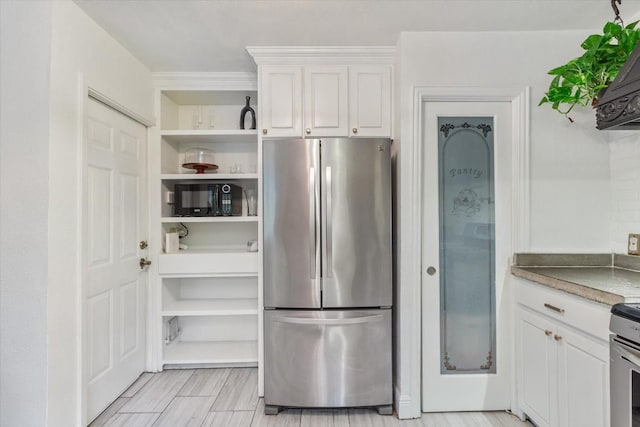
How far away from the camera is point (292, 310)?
7.18 ft

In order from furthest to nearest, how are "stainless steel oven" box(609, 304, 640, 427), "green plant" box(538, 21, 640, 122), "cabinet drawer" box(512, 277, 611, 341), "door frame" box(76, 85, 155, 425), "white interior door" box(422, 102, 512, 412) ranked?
"white interior door" box(422, 102, 512, 412)
"door frame" box(76, 85, 155, 425)
"green plant" box(538, 21, 640, 122)
"cabinet drawer" box(512, 277, 611, 341)
"stainless steel oven" box(609, 304, 640, 427)

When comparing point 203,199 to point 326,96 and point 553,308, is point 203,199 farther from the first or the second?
point 553,308

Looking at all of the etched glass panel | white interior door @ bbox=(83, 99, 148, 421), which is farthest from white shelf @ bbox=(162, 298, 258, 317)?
the etched glass panel

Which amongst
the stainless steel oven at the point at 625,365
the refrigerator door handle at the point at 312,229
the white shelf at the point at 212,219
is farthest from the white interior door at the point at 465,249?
the white shelf at the point at 212,219

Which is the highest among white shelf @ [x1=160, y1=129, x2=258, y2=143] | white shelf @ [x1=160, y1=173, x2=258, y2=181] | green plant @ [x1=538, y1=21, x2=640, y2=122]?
green plant @ [x1=538, y1=21, x2=640, y2=122]

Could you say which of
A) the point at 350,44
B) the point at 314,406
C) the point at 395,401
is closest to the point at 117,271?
the point at 314,406

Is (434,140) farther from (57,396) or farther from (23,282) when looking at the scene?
(57,396)

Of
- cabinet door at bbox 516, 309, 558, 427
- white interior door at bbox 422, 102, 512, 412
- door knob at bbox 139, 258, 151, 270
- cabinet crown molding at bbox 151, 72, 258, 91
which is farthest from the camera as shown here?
cabinet crown molding at bbox 151, 72, 258, 91

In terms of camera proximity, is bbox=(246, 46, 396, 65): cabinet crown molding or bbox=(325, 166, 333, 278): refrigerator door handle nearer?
bbox=(325, 166, 333, 278): refrigerator door handle

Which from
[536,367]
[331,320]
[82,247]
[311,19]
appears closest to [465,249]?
[536,367]

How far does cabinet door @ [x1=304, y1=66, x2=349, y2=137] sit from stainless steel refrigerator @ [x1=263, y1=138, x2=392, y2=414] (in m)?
0.32

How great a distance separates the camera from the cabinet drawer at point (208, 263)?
2.76m

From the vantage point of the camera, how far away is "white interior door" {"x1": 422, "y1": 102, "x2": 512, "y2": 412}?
7.27ft

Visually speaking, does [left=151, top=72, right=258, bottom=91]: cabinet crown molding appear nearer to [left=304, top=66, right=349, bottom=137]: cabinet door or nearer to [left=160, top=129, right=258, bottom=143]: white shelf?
[left=160, top=129, right=258, bottom=143]: white shelf
